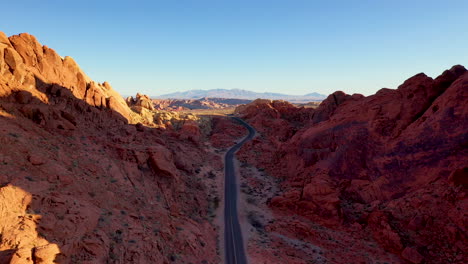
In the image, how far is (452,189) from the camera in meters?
24.1

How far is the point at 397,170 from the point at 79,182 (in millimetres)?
33846

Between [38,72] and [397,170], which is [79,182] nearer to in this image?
[38,72]

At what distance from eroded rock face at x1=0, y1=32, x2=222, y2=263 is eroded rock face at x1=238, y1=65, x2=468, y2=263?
15.5 meters

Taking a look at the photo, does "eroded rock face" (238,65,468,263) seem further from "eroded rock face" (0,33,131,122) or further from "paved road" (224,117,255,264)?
"eroded rock face" (0,33,131,122)

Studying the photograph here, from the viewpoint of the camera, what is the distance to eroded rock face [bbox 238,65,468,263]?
933 inches

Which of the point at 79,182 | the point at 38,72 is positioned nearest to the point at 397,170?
the point at 79,182

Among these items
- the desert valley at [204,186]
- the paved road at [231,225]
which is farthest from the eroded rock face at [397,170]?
the paved road at [231,225]

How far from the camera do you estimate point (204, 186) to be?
3875 cm

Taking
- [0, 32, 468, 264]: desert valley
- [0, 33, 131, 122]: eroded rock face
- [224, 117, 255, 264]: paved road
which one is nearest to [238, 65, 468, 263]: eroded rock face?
[0, 32, 468, 264]: desert valley

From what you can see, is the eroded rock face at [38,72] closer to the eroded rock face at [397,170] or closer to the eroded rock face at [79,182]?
the eroded rock face at [79,182]

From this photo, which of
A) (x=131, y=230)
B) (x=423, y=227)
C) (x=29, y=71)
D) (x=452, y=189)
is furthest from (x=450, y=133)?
(x=29, y=71)

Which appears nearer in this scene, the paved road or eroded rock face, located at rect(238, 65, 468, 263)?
eroded rock face, located at rect(238, 65, 468, 263)

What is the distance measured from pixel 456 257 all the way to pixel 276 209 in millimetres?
18468

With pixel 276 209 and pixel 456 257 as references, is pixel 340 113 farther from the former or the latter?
pixel 456 257
